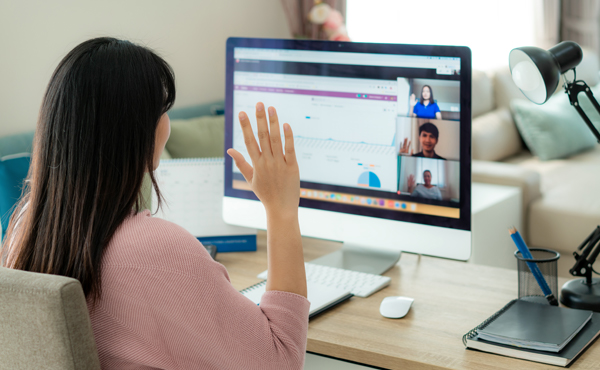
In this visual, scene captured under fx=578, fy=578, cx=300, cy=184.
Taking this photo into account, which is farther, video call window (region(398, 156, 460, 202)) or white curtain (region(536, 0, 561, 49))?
white curtain (region(536, 0, 561, 49))

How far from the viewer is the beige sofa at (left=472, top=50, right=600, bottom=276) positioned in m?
2.65

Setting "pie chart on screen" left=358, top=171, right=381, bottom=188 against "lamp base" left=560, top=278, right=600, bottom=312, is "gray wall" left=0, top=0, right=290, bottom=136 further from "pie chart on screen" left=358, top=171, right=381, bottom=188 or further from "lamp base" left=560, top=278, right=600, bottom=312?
"lamp base" left=560, top=278, right=600, bottom=312

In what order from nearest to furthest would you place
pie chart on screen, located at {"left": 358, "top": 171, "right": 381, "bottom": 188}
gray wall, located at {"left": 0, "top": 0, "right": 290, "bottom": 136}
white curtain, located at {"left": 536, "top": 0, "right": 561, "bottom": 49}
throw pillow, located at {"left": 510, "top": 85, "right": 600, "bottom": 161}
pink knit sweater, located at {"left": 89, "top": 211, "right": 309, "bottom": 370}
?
pink knit sweater, located at {"left": 89, "top": 211, "right": 309, "bottom": 370} → pie chart on screen, located at {"left": 358, "top": 171, "right": 381, "bottom": 188} → gray wall, located at {"left": 0, "top": 0, "right": 290, "bottom": 136} → throw pillow, located at {"left": 510, "top": 85, "right": 600, "bottom": 161} → white curtain, located at {"left": 536, "top": 0, "right": 561, "bottom": 49}

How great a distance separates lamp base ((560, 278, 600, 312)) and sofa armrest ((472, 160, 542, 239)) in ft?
5.39

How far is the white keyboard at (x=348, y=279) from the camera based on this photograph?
3.99ft

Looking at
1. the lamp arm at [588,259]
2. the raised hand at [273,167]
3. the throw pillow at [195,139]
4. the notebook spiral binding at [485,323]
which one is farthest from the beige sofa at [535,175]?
the raised hand at [273,167]

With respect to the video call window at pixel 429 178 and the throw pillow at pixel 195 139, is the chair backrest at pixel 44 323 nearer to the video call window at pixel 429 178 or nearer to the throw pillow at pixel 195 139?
the video call window at pixel 429 178

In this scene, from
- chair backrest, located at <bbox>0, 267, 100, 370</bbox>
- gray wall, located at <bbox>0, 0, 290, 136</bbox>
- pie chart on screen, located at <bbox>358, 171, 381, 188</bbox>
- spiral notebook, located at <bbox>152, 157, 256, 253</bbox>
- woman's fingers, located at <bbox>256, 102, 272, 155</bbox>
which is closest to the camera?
chair backrest, located at <bbox>0, 267, 100, 370</bbox>

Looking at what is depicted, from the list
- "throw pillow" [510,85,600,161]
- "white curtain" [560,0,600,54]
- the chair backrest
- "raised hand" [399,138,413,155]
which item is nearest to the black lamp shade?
"raised hand" [399,138,413,155]

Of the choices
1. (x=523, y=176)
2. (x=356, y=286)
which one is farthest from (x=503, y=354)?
(x=523, y=176)

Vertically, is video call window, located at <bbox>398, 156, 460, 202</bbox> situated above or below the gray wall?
below

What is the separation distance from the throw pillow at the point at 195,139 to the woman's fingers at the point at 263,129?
1.34m

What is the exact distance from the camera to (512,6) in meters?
4.31

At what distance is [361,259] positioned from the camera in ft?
4.58
